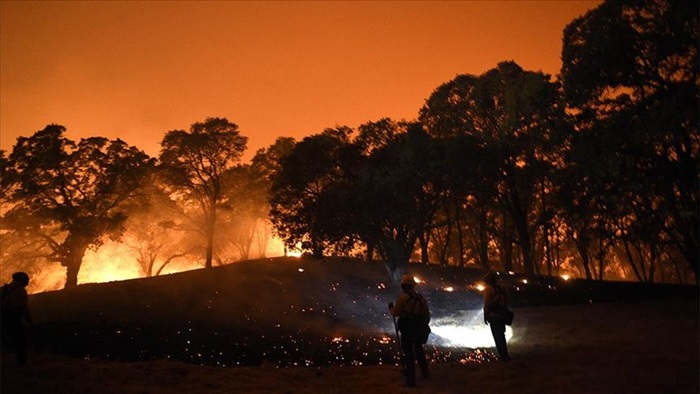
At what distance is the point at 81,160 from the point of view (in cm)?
3052

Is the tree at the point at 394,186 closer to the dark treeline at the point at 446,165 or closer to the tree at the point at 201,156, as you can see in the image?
the dark treeline at the point at 446,165

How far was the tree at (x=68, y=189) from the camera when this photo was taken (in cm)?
2891

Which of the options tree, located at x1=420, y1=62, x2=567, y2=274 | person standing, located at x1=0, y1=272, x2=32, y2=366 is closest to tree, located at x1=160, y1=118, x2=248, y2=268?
tree, located at x1=420, y1=62, x2=567, y2=274

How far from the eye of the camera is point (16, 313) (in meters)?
10.4

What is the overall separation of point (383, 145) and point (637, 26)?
12356 millimetres

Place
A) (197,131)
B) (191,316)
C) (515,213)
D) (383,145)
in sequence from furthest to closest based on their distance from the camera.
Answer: (197,131)
(515,213)
(383,145)
(191,316)

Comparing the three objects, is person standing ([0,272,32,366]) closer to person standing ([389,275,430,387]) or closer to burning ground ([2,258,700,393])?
burning ground ([2,258,700,393])

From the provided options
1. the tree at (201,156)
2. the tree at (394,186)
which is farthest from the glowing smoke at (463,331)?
the tree at (201,156)

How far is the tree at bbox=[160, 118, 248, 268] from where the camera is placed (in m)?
35.8

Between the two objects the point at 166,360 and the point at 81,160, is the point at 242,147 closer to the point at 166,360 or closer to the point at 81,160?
the point at 81,160

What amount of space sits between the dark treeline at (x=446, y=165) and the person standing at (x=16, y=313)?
12631 mm

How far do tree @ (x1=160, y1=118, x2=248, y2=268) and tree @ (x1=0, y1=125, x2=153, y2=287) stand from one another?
324 cm

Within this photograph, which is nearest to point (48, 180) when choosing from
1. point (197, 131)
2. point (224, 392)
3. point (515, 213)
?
point (197, 131)

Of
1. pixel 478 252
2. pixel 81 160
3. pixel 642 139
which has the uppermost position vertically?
pixel 81 160
